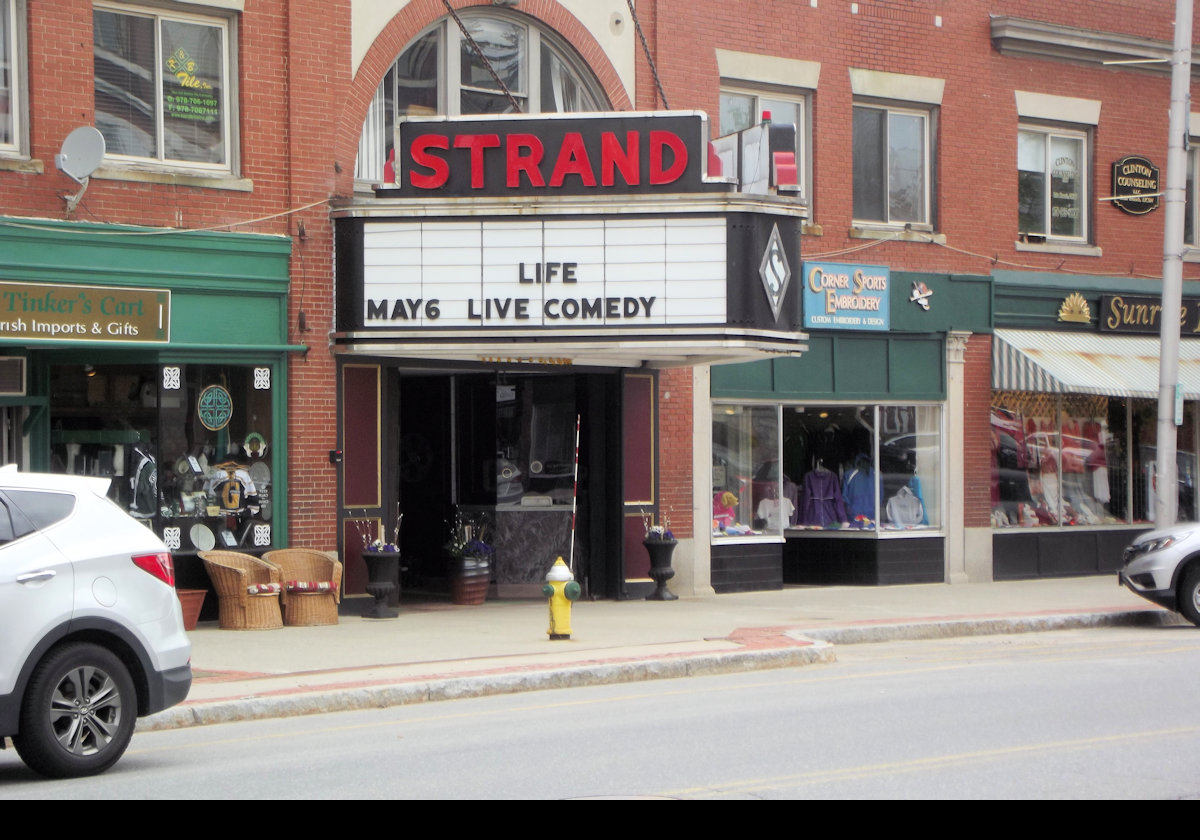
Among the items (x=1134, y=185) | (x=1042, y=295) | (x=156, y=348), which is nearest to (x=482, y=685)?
(x=156, y=348)

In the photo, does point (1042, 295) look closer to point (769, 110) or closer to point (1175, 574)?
point (769, 110)

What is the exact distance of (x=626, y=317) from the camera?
17.4m

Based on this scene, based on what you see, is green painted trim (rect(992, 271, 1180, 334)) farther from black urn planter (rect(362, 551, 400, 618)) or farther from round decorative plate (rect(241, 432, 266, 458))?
round decorative plate (rect(241, 432, 266, 458))

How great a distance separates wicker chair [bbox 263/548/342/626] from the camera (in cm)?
1661

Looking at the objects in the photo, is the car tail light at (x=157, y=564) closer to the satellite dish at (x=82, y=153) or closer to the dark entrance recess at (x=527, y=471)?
the satellite dish at (x=82, y=153)

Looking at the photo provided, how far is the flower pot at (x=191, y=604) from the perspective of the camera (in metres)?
16.2

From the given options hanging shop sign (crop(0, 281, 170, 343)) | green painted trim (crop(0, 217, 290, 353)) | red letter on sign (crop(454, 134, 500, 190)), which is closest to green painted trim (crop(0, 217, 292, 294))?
green painted trim (crop(0, 217, 290, 353))

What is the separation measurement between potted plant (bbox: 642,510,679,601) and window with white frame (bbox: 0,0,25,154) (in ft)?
28.4

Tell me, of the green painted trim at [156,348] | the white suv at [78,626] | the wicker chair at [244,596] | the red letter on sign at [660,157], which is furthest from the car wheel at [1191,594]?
the white suv at [78,626]

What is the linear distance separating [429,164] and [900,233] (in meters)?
7.65

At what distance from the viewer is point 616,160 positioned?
17.5 metres

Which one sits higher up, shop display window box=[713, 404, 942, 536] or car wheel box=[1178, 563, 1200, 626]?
shop display window box=[713, 404, 942, 536]

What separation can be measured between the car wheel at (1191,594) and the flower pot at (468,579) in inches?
325

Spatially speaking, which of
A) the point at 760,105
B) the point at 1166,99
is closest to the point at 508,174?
the point at 760,105
